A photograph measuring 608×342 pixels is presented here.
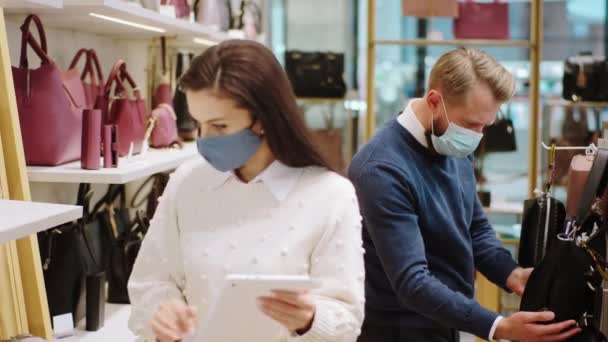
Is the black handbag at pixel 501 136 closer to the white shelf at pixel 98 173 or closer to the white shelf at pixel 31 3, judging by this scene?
the white shelf at pixel 98 173

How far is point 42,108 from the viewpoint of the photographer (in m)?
2.29

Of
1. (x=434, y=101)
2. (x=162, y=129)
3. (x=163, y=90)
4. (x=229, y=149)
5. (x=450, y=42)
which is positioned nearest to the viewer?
(x=229, y=149)

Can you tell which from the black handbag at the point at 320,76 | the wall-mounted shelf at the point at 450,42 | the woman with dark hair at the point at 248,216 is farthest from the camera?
the black handbag at the point at 320,76

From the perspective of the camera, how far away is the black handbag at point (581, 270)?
6.30 feet

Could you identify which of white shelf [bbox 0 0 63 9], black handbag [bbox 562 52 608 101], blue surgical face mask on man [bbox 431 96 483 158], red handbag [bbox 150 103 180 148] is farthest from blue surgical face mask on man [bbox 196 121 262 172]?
black handbag [bbox 562 52 608 101]

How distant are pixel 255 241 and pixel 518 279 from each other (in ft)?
3.68

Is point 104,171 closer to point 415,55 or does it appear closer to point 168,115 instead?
point 168,115

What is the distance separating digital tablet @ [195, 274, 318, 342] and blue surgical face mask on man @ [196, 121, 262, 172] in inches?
10.2

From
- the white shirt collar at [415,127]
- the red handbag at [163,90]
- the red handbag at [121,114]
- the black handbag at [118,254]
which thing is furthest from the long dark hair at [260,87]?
the red handbag at [163,90]

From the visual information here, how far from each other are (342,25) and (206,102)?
6.16 metres

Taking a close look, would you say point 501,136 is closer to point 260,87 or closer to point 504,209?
point 504,209

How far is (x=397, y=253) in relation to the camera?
216 cm

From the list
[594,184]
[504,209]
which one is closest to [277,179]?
[594,184]

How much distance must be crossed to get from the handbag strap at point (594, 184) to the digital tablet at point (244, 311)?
31.1 inches
